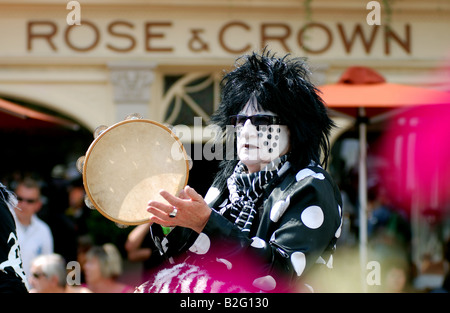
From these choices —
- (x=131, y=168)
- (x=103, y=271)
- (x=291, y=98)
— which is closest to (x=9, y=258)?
(x=131, y=168)

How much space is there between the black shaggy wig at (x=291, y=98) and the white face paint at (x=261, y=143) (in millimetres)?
35

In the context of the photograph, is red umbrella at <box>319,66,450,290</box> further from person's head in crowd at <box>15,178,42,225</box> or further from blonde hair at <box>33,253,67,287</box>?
person's head in crowd at <box>15,178,42,225</box>

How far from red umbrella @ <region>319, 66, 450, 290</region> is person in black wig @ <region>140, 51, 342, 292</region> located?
212cm

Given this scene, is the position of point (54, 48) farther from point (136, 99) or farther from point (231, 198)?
point (231, 198)

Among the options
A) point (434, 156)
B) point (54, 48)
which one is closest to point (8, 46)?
point (54, 48)

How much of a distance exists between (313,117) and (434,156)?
4.26m

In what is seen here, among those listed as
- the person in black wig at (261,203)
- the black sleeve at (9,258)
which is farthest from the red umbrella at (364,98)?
the black sleeve at (9,258)

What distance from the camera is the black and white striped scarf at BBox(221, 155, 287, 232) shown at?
2004mm

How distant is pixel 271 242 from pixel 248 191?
24cm

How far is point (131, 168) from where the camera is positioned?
195cm

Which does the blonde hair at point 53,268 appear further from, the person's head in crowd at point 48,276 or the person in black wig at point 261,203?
the person in black wig at point 261,203

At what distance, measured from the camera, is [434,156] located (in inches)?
235

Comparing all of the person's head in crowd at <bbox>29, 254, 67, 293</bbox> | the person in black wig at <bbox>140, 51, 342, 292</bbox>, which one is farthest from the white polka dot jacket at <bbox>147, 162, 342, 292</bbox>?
the person's head in crowd at <bbox>29, 254, 67, 293</bbox>

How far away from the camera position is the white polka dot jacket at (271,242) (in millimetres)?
1758
